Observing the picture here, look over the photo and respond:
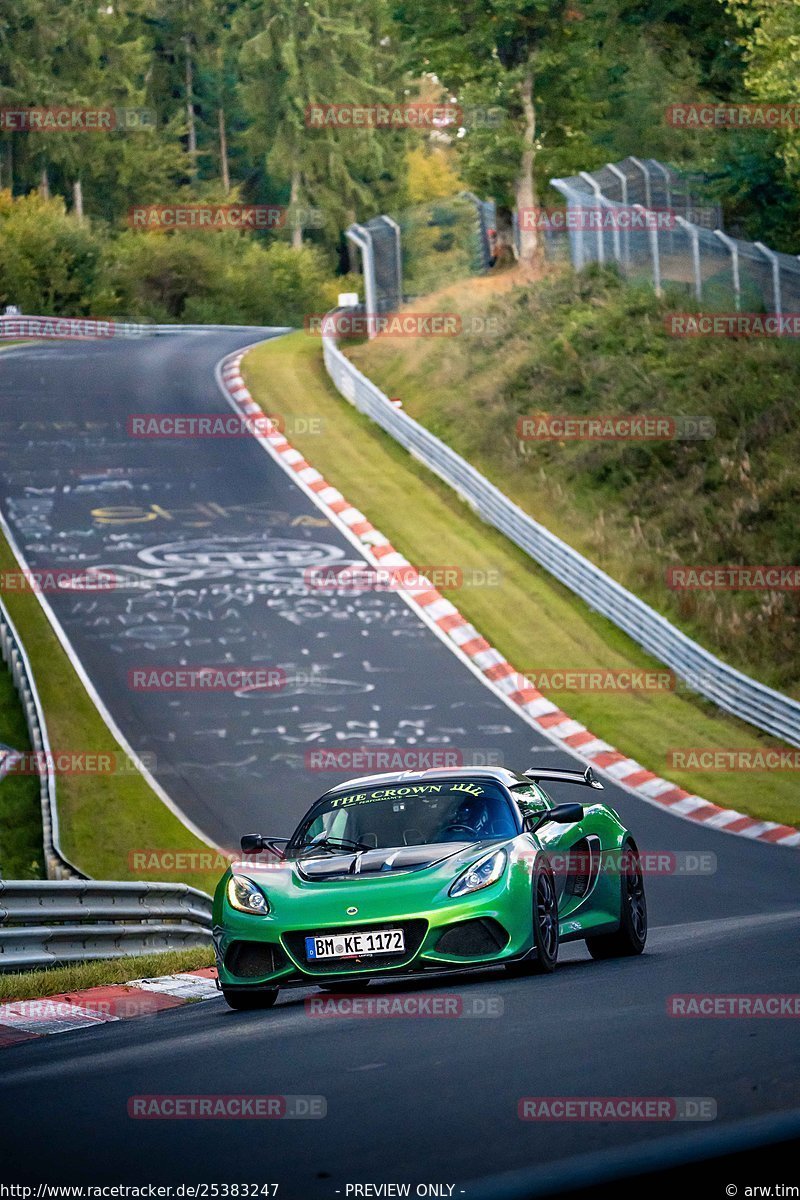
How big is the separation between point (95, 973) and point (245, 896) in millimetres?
2257

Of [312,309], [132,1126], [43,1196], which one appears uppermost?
[43,1196]

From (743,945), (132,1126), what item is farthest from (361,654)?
(132,1126)

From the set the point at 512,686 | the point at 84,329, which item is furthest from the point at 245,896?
the point at 84,329

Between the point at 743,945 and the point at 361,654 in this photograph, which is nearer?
the point at 743,945

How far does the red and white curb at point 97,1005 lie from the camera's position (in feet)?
29.5

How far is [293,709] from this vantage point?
22.8m

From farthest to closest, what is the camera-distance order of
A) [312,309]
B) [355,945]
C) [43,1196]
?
[312,309] → [355,945] → [43,1196]

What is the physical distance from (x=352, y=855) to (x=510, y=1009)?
1822 mm

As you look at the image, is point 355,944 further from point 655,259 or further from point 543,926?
point 655,259

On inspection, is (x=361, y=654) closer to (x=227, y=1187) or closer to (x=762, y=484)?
(x=762, y=484)

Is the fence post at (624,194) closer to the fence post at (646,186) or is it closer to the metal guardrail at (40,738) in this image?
the fence post at (646,186)

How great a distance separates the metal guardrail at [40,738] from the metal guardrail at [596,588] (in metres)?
9.30

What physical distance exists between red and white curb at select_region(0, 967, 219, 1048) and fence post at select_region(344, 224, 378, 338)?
105 feet

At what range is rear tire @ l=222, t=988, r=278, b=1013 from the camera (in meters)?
9.05
